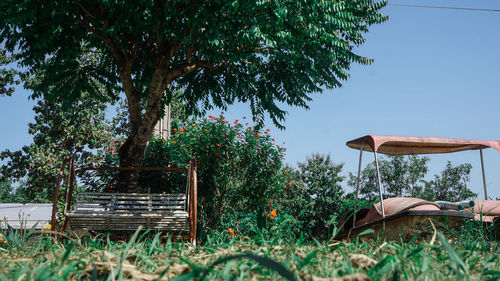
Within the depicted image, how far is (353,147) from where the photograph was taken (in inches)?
309

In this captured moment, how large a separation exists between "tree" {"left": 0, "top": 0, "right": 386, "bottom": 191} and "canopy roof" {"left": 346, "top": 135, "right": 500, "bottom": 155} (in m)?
1.60

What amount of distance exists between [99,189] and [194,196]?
425cm

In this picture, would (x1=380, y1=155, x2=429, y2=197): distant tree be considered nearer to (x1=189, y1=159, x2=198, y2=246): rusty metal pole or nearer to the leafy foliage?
Result: the leafy foliage

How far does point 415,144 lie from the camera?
25.0 ft

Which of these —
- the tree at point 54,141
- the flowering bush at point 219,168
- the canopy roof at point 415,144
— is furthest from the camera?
the tree at point 54,141

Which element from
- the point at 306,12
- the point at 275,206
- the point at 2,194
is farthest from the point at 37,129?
the point at 2,194

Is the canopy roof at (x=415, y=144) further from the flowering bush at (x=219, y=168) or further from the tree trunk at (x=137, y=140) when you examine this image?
the tree trunk at (x=137, y=140)

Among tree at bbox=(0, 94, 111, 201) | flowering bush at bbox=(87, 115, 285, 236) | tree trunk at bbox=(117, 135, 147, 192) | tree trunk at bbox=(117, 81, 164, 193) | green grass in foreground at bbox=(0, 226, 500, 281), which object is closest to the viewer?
green grass in foreground at bbox=(0, 226, 500, 281)

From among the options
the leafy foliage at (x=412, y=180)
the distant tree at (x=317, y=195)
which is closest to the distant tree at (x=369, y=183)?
the leafy foliage at (x=412, y=180)

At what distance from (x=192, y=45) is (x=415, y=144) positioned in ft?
14.9

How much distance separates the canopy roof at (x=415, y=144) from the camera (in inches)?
269

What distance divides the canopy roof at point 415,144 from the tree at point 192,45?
5.23ft

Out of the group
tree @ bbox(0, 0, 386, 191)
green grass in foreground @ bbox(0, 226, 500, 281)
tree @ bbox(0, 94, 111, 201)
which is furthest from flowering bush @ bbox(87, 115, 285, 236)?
tree @ bbox(0, 94, 111, 201)

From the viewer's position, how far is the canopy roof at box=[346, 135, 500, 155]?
6840 millimetres
